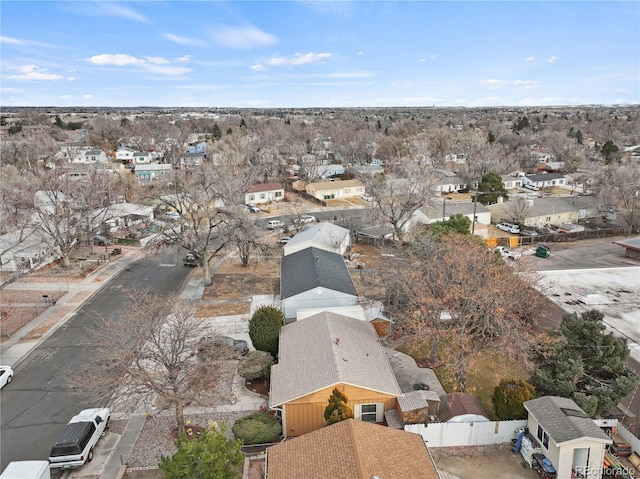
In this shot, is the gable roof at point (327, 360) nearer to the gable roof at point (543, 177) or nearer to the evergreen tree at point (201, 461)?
the evergreen tree at point (201, 461)

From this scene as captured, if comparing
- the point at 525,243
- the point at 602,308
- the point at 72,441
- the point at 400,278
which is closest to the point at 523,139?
the point at 525,243

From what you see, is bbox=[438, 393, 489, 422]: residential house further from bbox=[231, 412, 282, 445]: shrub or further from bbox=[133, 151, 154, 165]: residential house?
bbox=[133, 151, 154, 165]: residential house

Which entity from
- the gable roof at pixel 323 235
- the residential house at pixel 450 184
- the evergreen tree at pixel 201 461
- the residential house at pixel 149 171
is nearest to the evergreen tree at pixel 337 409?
the evergreen tree at pixel 201 461

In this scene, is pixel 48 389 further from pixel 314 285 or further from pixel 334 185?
pixel 334 185

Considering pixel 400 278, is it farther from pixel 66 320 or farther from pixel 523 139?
pixel 523 139

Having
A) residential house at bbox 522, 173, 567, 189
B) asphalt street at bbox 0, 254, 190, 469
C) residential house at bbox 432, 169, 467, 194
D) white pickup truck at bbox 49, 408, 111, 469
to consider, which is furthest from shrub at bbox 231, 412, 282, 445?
residential house at bbox 522, 173, 567, 189

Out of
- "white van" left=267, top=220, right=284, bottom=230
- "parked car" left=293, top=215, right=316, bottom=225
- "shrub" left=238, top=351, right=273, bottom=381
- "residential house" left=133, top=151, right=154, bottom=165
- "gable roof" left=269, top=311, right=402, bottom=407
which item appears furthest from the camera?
"residential house" left=133, top=151, right=154, bottom=165
